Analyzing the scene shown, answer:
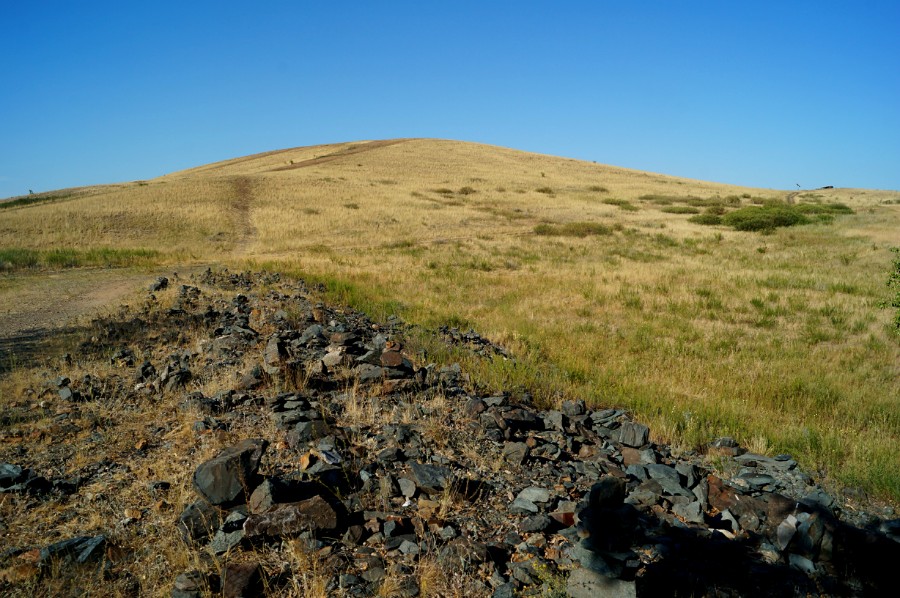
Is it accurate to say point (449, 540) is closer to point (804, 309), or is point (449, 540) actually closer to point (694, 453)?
point (694, 453)

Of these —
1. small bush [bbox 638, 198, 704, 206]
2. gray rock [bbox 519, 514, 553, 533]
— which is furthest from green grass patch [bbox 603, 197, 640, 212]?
gray rock [bbox 519, 514, 553, 533]

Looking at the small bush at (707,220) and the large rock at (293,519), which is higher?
the small bush at (707,220)

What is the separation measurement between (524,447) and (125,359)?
6.74 meters

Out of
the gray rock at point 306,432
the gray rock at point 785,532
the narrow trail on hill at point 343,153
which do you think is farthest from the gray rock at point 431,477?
the narrow trail on hill at point 343,153

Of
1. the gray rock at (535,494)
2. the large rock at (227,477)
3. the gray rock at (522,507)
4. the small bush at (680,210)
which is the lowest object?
the gray rock at (522,507)

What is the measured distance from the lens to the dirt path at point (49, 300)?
10123 millimetres

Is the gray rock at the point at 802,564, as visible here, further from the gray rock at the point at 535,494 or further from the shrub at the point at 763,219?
the shrub at the point at 763,219

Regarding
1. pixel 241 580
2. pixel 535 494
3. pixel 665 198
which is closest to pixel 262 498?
pixel 241 580

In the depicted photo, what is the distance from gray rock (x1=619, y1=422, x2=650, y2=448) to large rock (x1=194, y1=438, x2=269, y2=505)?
3.97 meters

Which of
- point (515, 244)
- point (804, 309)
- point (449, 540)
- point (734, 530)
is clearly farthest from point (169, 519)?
point (515, 244)

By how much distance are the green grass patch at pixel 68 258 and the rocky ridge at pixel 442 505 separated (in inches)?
706

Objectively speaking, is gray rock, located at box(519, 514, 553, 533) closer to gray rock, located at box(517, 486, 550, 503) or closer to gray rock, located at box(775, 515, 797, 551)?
gray rock, located at box(517, 486, 550, 503)

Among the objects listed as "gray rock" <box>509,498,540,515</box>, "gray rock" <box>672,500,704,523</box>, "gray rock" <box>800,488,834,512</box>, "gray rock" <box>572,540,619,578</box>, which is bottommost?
"gray rock" <box>800,488,834,512</box>

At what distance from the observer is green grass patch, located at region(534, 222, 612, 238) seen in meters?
33.3
